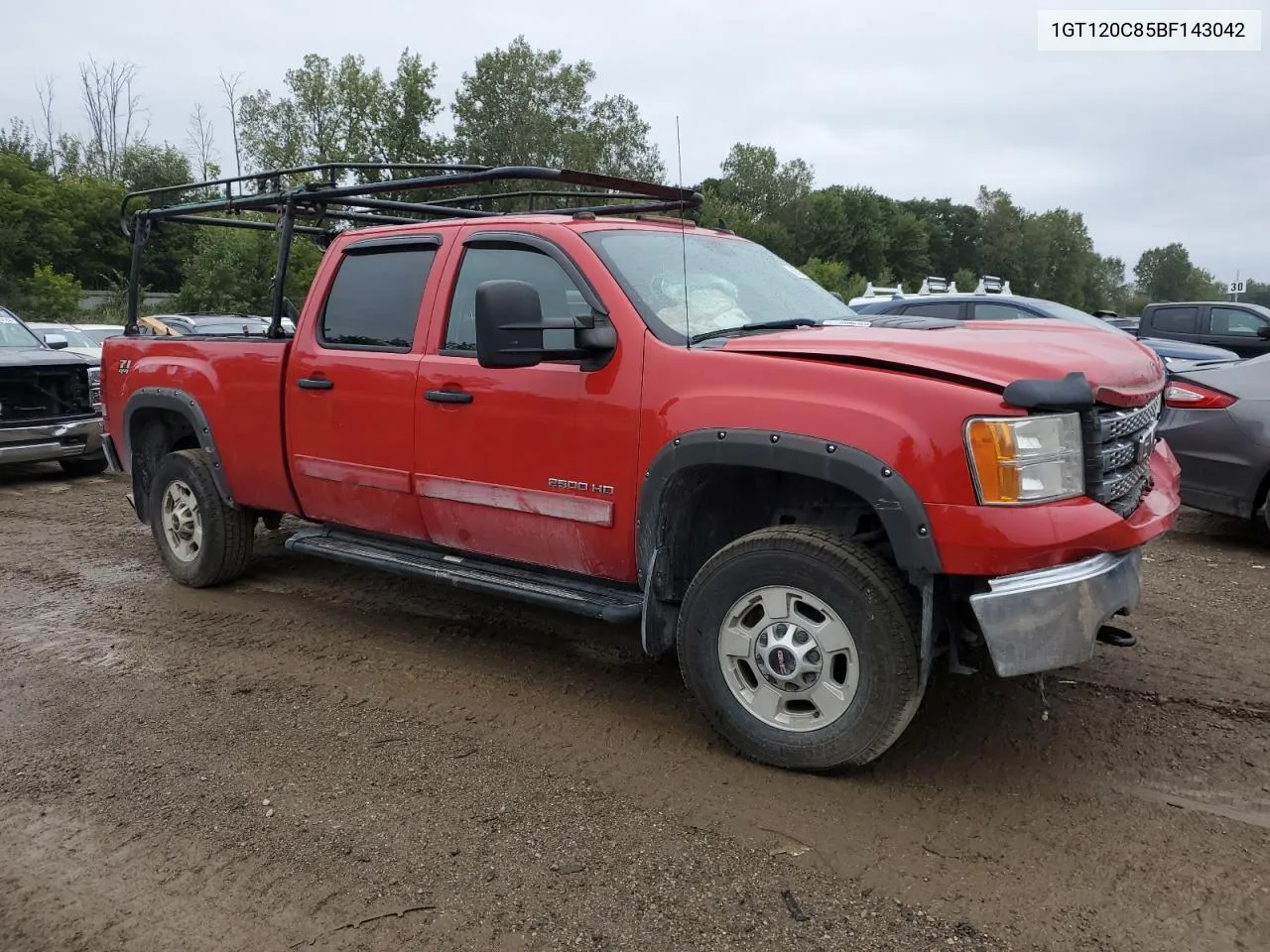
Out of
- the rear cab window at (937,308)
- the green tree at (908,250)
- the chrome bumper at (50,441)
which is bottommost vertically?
the chrome bumper at (50,441)

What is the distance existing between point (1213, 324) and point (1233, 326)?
0.27 metres

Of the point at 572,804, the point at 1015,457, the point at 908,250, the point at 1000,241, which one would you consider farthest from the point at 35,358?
the point at 1000,241

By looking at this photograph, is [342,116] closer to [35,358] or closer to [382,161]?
[382,161]

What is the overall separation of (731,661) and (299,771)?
1.58 meters

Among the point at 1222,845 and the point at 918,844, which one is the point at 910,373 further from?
the point at 1222,845

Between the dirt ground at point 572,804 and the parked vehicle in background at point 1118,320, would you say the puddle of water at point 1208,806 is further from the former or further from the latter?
the parked vehicle in background at point 1118,320

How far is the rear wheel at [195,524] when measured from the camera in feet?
18.6

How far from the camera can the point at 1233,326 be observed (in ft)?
49.0

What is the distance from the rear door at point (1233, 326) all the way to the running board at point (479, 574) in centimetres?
1400

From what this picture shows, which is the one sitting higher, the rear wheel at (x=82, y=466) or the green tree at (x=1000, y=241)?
the green tree at (x=1000, y=241)

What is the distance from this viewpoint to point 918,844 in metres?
3.04

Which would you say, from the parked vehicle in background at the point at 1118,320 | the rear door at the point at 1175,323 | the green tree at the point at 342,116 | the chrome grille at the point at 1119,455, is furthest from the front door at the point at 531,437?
the green tree at the point at 342,116

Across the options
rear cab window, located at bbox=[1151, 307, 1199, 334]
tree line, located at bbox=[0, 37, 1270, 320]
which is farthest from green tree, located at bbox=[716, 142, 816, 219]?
rear cab window, located at bbox=[1151, 307, 1199, 334]

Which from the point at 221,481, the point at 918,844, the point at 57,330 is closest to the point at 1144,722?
the point at 918,844
